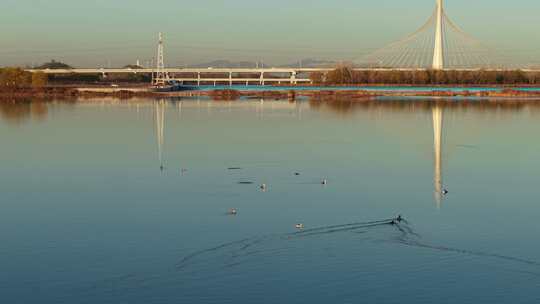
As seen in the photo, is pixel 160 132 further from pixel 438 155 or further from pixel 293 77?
pixel 293 77

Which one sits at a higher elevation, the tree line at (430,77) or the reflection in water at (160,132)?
the tree line at (430,77)

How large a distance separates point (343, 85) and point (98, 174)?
44.9 m

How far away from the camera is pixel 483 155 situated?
42.4 feet

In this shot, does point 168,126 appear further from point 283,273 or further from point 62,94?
point 62,94

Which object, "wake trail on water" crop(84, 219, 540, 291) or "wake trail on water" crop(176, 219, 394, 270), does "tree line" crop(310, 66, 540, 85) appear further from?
"wake trail on water" crop(84, 219, 540, 291)

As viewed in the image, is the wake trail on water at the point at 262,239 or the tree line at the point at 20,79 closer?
the wake trail on water at the point at 262,239

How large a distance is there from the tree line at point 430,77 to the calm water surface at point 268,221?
38.9m

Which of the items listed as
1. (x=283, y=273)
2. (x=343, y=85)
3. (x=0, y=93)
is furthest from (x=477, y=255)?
(x=343, y=85)

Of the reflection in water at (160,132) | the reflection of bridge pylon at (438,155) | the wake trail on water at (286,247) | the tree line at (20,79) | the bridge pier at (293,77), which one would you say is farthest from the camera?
the bridge pier at (293,77)

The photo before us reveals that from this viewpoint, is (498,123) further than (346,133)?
Yes

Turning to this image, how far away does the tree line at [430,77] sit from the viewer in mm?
53250

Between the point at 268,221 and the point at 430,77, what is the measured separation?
155 feet

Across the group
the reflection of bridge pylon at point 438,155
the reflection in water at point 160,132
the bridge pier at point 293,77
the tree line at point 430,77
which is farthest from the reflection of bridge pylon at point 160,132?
the bridge pier at point 293,77

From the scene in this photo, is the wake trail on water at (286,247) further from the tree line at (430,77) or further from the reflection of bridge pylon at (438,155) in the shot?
the tree line at (430,77)
